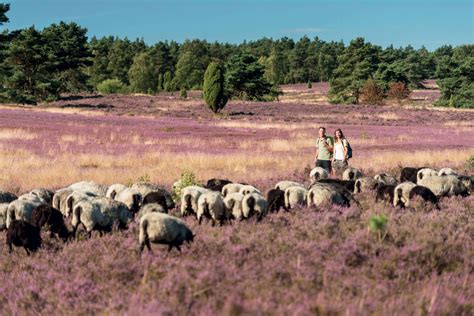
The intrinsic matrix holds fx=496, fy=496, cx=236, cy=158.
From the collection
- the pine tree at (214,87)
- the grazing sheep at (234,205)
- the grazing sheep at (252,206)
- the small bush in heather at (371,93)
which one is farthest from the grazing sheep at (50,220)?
the small bush in heather at (371,93)

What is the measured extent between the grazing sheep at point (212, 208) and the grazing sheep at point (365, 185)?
17.1 feet

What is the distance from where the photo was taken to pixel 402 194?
1095 cm

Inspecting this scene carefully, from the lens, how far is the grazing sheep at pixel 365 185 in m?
13.6

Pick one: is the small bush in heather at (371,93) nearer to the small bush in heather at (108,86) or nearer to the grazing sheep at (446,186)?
the small bush in heather at (108,86)

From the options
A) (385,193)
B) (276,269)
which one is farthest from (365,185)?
(276,269)

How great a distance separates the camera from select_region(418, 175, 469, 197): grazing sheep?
12.0 meters

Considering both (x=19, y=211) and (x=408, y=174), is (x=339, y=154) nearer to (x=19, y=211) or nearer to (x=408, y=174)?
(x=408, y=174)

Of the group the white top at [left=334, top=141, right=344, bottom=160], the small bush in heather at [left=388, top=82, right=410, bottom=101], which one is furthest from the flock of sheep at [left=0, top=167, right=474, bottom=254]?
the small bush in heather at [left=388, top=82, right=410, bottom=101]

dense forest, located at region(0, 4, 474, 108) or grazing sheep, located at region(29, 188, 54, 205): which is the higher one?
dense forest, located at region(0, 4, 474, 108)

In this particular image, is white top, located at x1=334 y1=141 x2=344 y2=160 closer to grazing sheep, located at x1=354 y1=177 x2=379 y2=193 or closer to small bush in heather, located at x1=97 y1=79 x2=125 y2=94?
grazing sheep, located at x1=354 y1=177 x2=379 y2=193

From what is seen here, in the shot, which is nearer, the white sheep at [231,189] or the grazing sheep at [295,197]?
the grazing sheep at [295,197]

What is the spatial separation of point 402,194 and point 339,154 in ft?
21.5

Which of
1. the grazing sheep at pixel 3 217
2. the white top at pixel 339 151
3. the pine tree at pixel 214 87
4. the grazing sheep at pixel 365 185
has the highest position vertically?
the pine tree at pixel 214 87

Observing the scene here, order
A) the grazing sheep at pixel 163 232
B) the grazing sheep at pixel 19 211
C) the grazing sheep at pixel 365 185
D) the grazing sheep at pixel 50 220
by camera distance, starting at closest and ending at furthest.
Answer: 1. the grazing sheep at pixel 163 232
2. the grazing sheep at pixel 50 220
3. the grazing sheep at pixel 19 211
4. the grazing sheep at pixel 365 185
